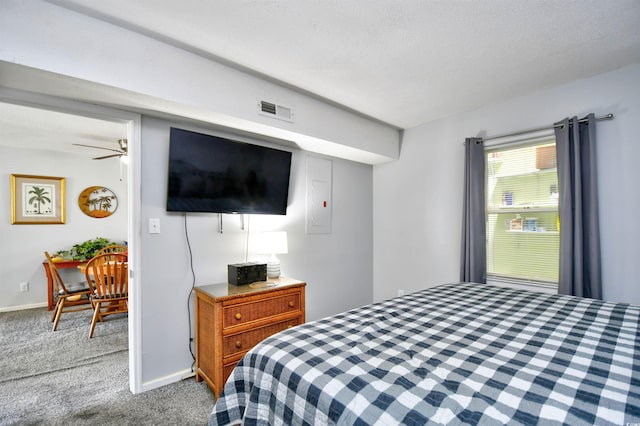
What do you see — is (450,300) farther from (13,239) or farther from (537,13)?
(13,239)

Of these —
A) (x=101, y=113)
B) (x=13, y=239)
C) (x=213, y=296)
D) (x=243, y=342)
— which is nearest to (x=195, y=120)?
(x=101, y=113)

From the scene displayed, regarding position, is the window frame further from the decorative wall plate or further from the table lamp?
the decorative wall plate

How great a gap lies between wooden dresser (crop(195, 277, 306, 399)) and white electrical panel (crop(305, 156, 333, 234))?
94cm

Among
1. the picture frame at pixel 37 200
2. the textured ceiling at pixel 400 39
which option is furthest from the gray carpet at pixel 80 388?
the textured ceiling at pixel 400 39

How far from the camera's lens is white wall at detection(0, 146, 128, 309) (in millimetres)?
4145

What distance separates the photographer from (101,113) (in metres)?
2.02

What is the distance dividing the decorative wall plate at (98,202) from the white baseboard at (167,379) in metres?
3.65

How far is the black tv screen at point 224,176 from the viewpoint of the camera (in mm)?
2270

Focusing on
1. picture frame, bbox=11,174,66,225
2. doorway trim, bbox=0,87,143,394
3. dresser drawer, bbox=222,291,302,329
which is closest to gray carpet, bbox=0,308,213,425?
doorway trim, bbox=0,87,143,394

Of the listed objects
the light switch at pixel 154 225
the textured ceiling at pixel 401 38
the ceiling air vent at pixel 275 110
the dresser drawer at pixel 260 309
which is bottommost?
the dresser drawer at pixel 260 309

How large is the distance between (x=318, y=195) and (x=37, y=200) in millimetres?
4141

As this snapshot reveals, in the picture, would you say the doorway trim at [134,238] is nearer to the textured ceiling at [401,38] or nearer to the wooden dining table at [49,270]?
the textured ceiling at [401,38]

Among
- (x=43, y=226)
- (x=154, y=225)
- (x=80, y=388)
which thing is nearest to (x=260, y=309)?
(x=154, y=225)

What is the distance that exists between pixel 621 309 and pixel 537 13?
170 centimetres
